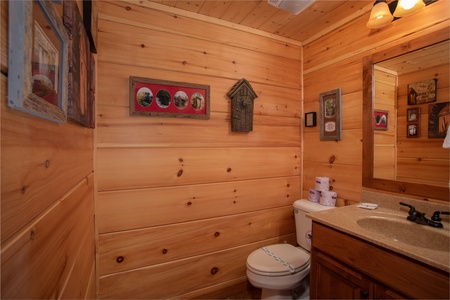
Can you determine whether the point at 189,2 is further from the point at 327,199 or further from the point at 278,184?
the point at 327,199

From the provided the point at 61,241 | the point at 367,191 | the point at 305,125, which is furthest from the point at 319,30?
the point at 61,241

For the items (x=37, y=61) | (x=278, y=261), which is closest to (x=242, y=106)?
(x=278, y=261)

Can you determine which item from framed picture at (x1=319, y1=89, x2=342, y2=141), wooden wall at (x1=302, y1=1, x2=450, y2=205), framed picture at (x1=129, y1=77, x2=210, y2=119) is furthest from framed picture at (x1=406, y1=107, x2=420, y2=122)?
framed picture at (x1=129, y1=77, x2=210, y2=119)

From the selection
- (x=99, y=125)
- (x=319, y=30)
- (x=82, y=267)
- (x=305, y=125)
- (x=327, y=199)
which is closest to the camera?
(x=82, y=267)

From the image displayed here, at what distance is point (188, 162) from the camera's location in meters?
1.62

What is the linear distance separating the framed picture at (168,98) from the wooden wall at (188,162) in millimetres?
53

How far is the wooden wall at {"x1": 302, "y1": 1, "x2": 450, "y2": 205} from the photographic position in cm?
140

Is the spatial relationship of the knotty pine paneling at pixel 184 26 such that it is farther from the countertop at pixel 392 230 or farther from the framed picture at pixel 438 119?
the countertop at pixel 392 230

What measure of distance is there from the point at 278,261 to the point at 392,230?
0.74 meters

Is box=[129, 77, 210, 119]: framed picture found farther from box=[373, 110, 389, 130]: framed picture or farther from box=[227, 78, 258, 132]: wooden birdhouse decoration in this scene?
box=[373, 110, 389, 130]: framed picture

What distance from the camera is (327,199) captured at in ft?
5.52

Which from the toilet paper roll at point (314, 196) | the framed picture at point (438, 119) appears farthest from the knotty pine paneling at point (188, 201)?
the framed picture at point (438, 119)

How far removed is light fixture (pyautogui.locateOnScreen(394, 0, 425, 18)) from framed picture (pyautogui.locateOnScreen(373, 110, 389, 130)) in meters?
0.60

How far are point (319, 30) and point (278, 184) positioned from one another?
146cm
